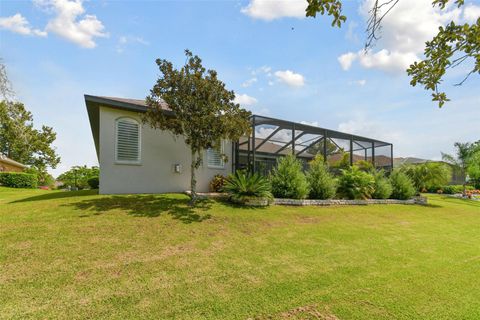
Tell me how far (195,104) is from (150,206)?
11.5 ft

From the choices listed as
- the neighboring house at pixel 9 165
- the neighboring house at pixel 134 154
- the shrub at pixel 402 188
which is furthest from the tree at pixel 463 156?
the neighboring house at pixel 9 165

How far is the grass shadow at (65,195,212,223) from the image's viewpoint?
6.86m

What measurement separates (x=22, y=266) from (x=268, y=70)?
30.6ft

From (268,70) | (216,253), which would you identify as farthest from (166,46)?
(216,253)

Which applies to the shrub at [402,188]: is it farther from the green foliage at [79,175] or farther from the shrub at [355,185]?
the green foliage at [79,175]

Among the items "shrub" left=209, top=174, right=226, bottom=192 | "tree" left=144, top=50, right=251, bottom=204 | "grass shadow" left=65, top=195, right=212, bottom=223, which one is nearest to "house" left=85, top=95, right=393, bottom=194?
"shrub" left=209, top=174, right=226, bottom=192

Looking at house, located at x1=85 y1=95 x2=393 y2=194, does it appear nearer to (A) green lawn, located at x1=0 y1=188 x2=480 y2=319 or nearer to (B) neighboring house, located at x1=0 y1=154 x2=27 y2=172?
(A) green lawn, located at x1=0 y1=188 x2=480 y2=319

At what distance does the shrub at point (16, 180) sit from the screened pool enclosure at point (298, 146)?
1978cm

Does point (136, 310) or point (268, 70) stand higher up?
point (268, 70)

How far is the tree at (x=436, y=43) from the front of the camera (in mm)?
2521

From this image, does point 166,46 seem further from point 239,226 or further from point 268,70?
point 239,226

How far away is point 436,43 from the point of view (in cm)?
268

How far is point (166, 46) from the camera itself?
835 centimetres

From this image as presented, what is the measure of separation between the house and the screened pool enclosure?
5 centimetres
